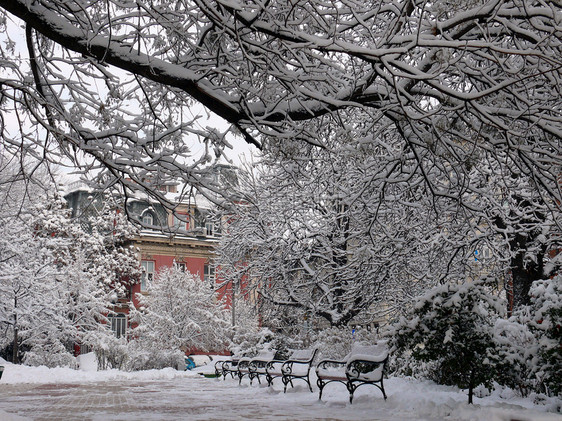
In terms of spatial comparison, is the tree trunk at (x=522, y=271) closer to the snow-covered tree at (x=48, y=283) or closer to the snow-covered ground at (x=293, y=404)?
the snow-covered ground at (x=293, y=404)

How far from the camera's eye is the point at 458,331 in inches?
340

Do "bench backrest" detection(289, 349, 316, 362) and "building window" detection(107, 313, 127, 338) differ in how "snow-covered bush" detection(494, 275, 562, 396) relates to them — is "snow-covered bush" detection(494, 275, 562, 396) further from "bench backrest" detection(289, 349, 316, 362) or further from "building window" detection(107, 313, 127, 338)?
"building window" detection(107, 313, 127, 338)

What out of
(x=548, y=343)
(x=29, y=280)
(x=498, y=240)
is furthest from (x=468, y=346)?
(x=29, y=280)

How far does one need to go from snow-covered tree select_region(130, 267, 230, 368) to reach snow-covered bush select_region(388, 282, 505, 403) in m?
23.5

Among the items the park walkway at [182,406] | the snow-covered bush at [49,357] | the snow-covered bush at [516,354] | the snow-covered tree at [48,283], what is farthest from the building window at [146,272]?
the snow-covered bush at [516,354]

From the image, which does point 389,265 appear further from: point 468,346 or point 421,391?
point 468,346

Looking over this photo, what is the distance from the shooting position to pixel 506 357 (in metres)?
8.52

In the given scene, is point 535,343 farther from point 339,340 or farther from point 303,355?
point 339,340

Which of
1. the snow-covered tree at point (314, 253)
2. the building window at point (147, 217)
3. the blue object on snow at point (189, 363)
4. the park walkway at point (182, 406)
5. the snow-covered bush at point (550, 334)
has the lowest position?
the blue object on snow at point (189, 363)

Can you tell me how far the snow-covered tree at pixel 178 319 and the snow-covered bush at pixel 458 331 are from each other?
23.5m

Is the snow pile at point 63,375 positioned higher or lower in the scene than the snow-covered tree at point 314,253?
lower

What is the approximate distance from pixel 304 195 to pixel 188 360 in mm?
15470

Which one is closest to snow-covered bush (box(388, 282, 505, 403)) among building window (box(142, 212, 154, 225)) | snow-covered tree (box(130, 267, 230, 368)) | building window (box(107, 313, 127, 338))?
snow-covered tree (box(130, 267, 230, 368))

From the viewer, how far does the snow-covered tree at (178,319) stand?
106ft
